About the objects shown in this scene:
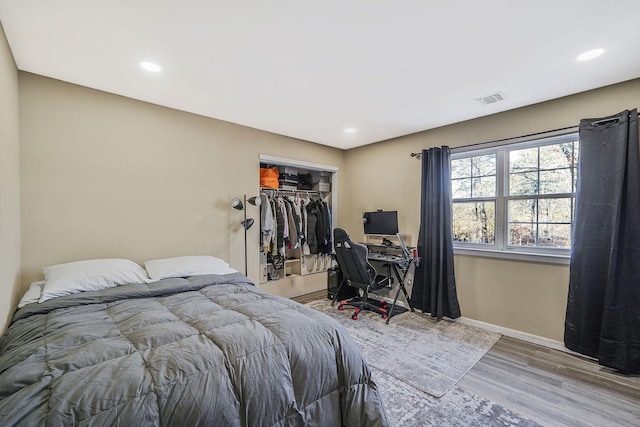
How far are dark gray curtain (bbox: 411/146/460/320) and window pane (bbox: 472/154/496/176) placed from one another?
0.32 meters

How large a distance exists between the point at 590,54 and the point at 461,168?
1.72m

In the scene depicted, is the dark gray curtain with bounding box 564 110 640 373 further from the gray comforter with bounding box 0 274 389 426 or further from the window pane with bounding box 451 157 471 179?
the gray comforter with bounding box 0 274 389 426

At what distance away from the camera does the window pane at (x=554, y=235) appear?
2.91 m

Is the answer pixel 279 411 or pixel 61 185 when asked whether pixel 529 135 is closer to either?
pixel 279 411

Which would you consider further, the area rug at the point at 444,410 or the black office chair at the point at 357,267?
the black office chair at the point at 357,267

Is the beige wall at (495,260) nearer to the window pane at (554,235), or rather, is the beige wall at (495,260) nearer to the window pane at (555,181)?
the window pane at (554,235)

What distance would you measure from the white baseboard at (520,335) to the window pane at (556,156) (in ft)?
5.77

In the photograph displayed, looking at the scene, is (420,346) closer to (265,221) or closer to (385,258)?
(385,258)

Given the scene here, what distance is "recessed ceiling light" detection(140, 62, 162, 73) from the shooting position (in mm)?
2250

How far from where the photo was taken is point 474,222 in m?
3.59

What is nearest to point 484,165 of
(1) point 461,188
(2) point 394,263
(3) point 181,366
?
(1) point 461,188

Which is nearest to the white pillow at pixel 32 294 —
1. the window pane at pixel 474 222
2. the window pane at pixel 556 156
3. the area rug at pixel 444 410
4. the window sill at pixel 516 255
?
the area rug at pixel 444 410

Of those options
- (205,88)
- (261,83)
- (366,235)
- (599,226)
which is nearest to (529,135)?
(599,226)

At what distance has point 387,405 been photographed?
199cm
